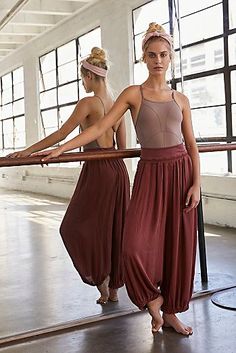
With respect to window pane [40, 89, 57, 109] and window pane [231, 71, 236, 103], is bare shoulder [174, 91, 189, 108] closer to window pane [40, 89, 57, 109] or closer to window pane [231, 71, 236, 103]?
window pane [231, 71, 236, 103]

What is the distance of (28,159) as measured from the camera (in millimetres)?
2279

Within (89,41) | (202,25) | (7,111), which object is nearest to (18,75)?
(7,111)

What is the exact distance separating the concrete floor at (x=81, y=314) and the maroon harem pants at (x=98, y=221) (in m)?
0.24

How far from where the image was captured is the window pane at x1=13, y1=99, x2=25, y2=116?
483 inches

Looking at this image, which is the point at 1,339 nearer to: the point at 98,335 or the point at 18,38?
the point at 98,335

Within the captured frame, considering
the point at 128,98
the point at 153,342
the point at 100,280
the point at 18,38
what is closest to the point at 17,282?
the point at 100,280

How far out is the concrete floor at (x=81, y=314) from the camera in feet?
7.66

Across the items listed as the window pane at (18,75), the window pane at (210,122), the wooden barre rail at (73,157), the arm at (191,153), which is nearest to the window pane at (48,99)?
the window pane at (18,75)

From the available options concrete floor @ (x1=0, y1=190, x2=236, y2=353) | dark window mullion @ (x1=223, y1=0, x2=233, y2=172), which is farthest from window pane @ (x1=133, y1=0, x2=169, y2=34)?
concrete floor @ (x1=0, y1=190, x2=236, y2=353)

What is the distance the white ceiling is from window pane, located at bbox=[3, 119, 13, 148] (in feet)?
7.37

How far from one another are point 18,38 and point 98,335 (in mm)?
9764

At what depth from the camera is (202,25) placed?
19.5 feet

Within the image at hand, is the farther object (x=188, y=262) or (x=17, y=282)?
(x=17, y=282)

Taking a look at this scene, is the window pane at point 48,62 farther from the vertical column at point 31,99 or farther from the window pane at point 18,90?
the window pane at point 18,90
